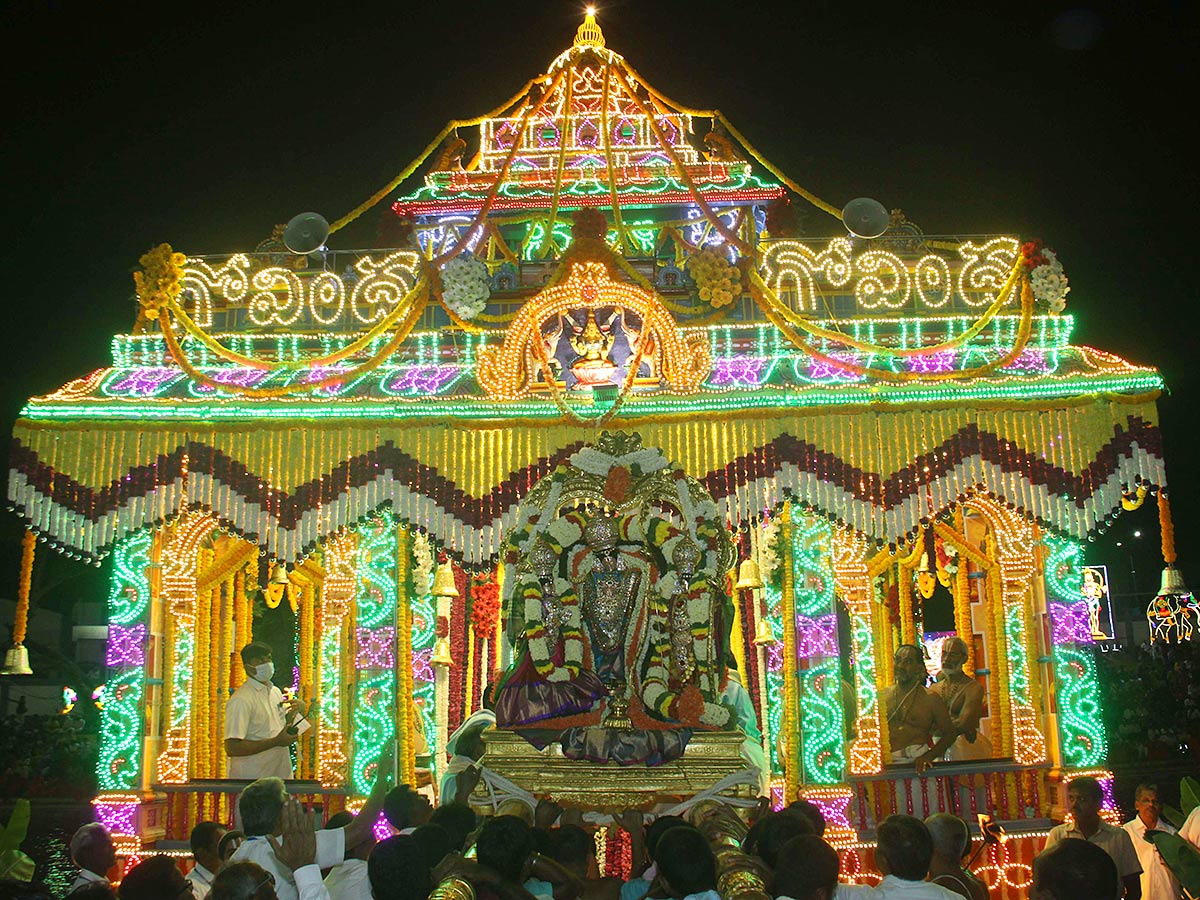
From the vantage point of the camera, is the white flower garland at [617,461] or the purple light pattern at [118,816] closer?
the white flower garland at [617,461]

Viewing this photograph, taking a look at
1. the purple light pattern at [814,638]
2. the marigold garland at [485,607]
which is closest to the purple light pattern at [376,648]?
the marigold garland at [485,607]

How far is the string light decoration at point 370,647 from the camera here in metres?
11.3

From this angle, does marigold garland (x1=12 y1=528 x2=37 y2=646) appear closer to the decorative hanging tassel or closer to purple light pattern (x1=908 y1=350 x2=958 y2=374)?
the decorative hanging tassel

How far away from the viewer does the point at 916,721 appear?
36.6 feet

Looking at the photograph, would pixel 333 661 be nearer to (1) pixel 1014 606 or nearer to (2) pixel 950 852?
(1) pixel 1014 606

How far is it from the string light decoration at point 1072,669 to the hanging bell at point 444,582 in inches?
241

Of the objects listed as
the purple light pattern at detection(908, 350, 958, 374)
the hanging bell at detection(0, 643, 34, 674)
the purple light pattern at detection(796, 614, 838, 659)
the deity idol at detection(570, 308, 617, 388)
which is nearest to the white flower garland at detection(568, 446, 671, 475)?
the deity idol at detection(570, 308, 617, 388)

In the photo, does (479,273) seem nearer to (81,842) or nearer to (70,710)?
(81,842)

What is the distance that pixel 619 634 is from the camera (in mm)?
9391

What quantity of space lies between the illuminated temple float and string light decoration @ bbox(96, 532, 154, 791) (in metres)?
0.03

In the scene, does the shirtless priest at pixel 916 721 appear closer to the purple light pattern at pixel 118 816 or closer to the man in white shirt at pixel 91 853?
the purple light pattern at pixel 118 816

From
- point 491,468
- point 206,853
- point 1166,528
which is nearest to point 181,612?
point 491,468

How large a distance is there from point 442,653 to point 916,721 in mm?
5431

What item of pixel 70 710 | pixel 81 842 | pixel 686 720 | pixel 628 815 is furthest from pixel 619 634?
pixel 70 710
